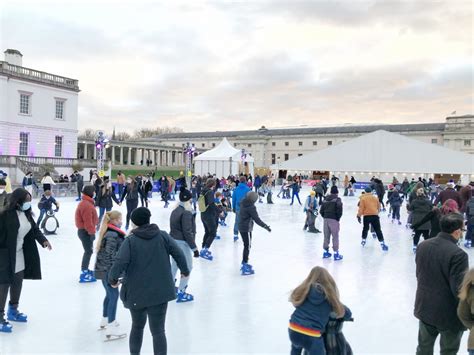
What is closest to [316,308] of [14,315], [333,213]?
[14,315]

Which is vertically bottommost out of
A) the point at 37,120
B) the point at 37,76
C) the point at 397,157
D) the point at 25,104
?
the point at 397,157

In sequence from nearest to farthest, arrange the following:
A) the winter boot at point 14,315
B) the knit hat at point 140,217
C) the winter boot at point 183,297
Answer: the knit hat at point 140,217, the winter boot at point 14,315, the winter boot at point 183,297

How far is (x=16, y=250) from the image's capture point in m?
4.54

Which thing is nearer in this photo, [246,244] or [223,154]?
[246,244]

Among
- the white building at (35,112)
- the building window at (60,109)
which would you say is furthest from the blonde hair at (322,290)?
the building window at (60,109)

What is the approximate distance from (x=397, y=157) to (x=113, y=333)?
33.5 meters

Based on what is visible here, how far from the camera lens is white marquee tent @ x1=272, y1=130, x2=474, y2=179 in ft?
110

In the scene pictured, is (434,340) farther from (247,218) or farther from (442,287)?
(247,218)

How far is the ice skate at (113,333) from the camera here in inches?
175


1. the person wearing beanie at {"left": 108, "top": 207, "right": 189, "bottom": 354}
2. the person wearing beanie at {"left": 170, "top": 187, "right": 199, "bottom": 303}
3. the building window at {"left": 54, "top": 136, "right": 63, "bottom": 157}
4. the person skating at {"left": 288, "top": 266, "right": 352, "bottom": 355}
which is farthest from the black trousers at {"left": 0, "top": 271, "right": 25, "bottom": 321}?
the building window at {"left": 54, "top": 136, "right": 63, "bottom": 157}

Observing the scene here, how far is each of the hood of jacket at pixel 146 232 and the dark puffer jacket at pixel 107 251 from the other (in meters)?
1.14

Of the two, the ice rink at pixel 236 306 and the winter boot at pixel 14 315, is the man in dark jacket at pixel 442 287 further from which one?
the winter boot at pixel 14 315

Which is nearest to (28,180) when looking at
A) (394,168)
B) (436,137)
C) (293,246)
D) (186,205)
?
(293,246)

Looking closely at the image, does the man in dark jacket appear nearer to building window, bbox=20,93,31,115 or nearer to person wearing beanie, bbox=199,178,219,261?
person wearing beanie, bbox=199,178,219,261
